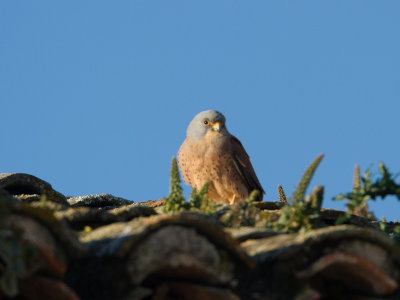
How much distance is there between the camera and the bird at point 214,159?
27.5ft

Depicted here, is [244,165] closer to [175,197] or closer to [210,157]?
[210,157]

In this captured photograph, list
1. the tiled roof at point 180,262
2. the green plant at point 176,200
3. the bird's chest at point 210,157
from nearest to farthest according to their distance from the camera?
the tiled roof at point 180,262
the green plant at point 176,200
the bird's chest at point 210,157

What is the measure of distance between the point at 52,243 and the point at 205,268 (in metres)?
0.60

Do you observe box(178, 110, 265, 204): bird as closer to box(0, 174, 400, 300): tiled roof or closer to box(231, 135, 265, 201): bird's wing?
box(231, 135, 265, 201): bird's wing

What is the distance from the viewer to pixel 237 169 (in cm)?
855

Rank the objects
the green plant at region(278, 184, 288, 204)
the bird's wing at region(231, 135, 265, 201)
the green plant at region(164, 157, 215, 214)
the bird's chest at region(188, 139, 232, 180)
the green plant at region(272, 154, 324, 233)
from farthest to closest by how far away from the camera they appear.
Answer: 1. the bird's wing at region(231, 135, 265, 201)
2. the bird's chest at region(188, 139, 232, 180)
3. the green plant at region(278, 184, 288, 204)
4. the green plant at region(164, 157, 215, 214)
5. the green plant at region(272, 154, 324, 233)

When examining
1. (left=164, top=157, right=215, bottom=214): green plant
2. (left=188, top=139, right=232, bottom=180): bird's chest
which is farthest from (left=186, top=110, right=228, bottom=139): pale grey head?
(left=164, top=157, right=215, bottom=214): green plant

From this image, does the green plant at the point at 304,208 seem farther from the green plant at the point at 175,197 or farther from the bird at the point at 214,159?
the bird at the point at 214,159

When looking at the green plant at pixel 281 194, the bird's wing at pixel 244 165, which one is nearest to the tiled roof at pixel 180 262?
the green plant at pixel 281 194

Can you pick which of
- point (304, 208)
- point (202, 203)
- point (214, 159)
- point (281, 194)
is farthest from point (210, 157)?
point (304, 208)

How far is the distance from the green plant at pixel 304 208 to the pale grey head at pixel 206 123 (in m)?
4.61

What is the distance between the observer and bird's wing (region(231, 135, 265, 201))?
856cm

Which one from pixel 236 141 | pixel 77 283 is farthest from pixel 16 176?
pixel 77 283

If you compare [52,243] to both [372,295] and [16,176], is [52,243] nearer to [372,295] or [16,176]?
[372,295]
